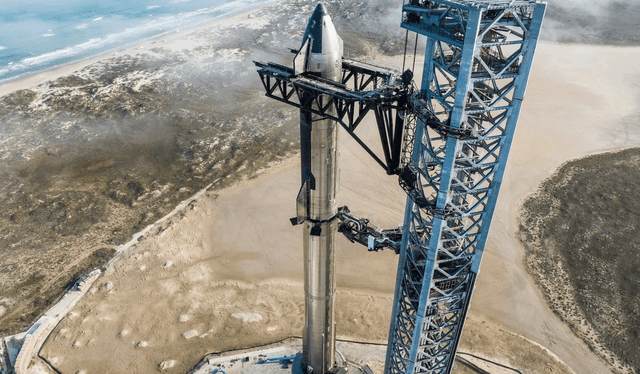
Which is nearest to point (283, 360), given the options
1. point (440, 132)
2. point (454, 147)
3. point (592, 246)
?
point (454, 147)

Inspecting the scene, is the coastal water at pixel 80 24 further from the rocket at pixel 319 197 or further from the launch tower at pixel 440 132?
the launch tower at pixel 440 132

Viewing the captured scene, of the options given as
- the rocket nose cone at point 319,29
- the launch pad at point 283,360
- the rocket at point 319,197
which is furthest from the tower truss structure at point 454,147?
the launch pad at point 283,360

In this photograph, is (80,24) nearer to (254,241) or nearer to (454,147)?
(254,241)

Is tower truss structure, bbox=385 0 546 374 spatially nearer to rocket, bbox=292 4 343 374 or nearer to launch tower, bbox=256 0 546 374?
launch tower, bbox=256 0 546 374

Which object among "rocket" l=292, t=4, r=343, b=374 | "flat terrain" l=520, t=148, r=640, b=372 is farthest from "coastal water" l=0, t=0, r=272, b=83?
"flat terrain" l=520, t=148, r=640, b=372

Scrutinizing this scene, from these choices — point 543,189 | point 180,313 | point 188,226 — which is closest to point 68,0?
point 188,226

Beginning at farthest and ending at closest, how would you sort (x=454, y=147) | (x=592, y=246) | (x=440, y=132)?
(x=592, y=246), (x=440, y=132), (x=454, y=147)

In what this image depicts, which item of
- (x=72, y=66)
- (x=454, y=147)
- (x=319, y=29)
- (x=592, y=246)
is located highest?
(x=319, y=29)
